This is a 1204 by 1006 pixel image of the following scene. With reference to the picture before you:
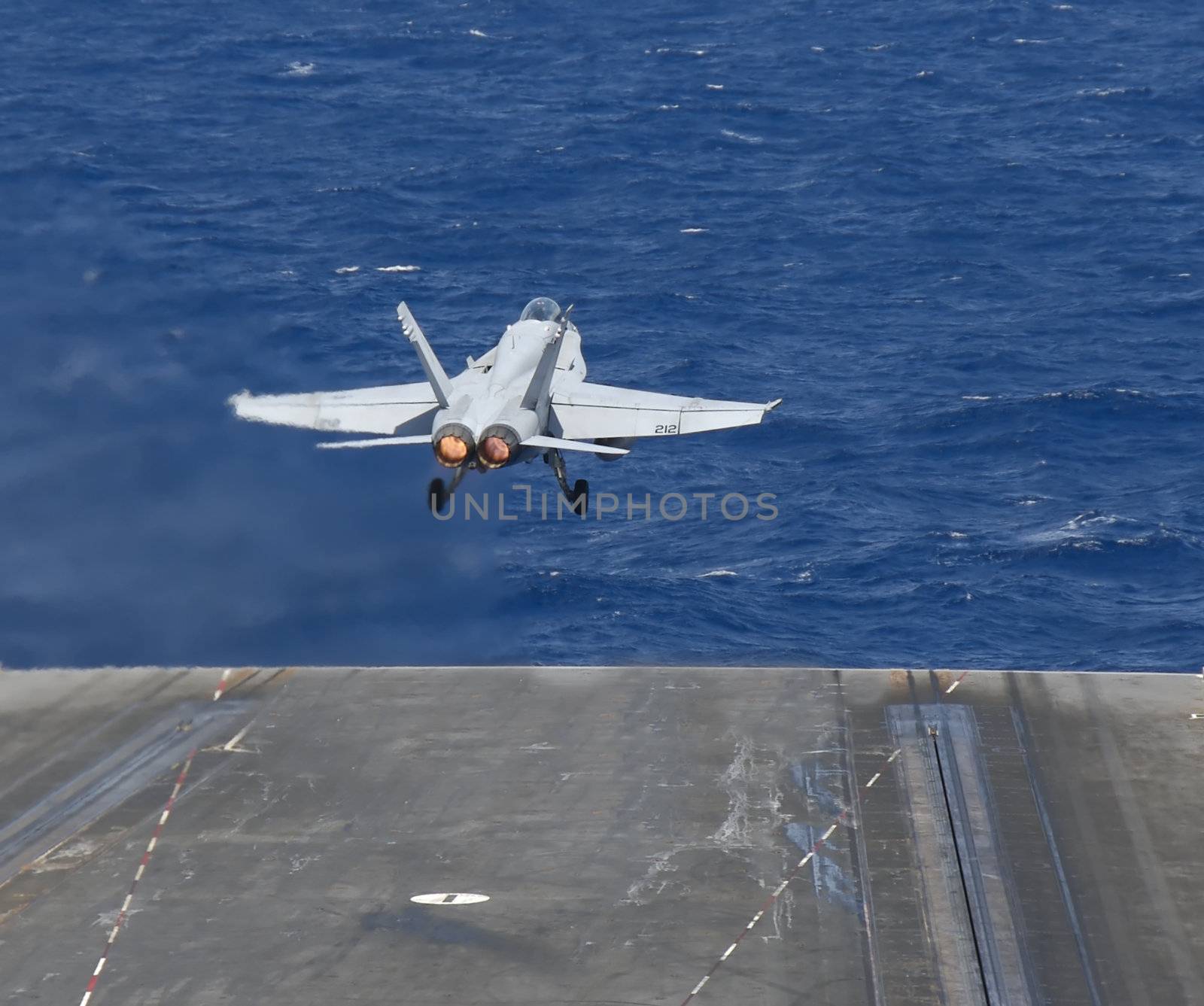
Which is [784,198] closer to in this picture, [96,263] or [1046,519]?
[1046,519]

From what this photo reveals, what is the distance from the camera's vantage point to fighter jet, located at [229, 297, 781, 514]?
58125 millimetres

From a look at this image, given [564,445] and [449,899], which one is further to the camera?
[564,445]

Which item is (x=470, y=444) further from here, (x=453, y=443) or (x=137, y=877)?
(x=137, y=877)

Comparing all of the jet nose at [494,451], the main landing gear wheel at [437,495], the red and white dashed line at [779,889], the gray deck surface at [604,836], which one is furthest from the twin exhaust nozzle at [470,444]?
the red and white dashed line at [779,889]

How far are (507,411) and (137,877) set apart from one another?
21.0 meters

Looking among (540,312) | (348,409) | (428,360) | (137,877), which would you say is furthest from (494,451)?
(137,877)

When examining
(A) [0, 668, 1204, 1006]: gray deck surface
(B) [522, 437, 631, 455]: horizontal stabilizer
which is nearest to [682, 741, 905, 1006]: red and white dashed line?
(A) [0, 668, 1204, 1006]: gray deck surface

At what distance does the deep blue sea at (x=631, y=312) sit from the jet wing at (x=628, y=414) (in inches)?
755

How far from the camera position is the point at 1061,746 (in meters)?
61.2

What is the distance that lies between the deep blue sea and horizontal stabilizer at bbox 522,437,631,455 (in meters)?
23.6

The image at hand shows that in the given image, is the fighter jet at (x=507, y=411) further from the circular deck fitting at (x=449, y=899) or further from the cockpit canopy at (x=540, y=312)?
the circular deck fitting at (x=449, y=899)

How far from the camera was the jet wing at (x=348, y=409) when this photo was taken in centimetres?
6350

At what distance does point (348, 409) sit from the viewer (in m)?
64.4

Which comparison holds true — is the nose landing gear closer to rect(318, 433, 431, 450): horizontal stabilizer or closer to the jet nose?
the jet nose
